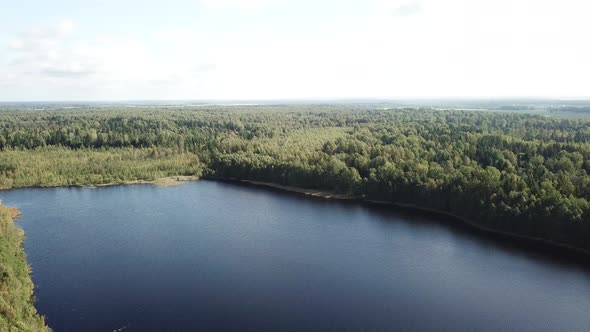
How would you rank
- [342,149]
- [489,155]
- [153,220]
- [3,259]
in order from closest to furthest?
[3,259] → [153,220] → [489,155] → [342,149]

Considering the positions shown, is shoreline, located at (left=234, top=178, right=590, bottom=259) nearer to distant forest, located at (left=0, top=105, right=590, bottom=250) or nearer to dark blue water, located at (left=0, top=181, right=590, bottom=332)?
distant forest, located at (left=0, top=105, right=590, bottom=250)

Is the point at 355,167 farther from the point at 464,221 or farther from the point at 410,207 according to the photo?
the point at 464,221

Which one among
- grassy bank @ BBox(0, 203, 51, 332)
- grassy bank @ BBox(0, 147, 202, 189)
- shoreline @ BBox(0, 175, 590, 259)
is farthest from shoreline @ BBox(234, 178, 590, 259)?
grassy bank @ BBox(0, 203, 51, 332)

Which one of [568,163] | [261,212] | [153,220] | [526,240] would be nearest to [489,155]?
[568,163]

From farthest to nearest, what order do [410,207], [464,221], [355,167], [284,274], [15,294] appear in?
[355,167], [410,207], [464,221], [284,274], [15,294]

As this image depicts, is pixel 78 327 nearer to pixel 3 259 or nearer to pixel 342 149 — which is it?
pixel 3 259

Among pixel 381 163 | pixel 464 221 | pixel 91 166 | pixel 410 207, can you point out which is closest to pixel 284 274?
pixel 464 221
